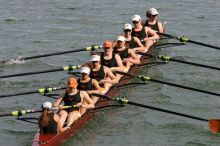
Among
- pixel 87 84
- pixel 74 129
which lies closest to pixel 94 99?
pixel 87 84

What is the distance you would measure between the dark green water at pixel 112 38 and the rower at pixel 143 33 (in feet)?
3.13

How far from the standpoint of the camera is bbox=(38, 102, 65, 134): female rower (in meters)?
13.4

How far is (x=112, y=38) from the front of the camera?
2478 cm

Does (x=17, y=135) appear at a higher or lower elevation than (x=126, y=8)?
lower

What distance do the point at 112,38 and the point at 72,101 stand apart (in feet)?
33.1

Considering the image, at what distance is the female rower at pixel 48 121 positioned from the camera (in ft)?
44.1

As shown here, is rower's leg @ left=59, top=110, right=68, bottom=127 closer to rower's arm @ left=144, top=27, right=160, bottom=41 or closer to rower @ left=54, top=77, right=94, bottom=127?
rower @ left=54, top=77, right=94, bottom=127

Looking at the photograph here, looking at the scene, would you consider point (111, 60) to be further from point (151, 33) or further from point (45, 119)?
point (45, 119)

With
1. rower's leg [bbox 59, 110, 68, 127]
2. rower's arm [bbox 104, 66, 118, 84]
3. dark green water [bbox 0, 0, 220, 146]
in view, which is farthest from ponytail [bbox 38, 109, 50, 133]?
rower's arm [bbox 104, 66, 118, 84]

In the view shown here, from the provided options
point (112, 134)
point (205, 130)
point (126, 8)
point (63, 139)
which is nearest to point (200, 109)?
point (205, 130)

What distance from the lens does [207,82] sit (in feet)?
63.9

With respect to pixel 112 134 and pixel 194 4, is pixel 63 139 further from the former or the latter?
pixel 194 4

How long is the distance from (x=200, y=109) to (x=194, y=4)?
1453 centimetres

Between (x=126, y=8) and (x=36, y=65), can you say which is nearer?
(x=36, y=65)
